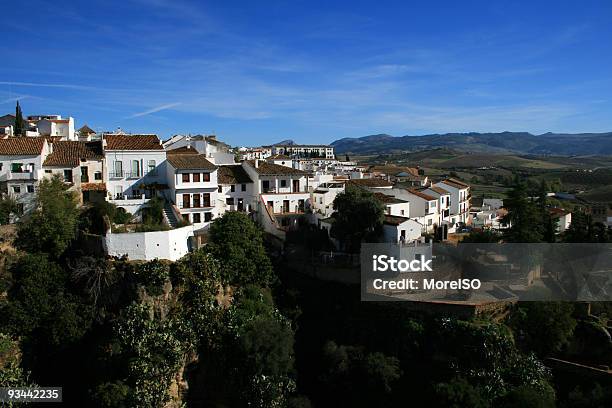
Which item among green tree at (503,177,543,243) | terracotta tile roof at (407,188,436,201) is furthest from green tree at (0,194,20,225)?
green tree at (503,177,543,243)

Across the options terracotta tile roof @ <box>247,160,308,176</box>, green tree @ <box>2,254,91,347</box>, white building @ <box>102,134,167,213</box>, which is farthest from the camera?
terracotta tile roof @ <box>247,160,308,176</box>

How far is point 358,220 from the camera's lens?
31688 mm

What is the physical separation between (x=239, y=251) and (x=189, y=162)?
853 cm

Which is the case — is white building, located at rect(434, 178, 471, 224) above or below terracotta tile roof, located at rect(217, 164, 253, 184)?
below

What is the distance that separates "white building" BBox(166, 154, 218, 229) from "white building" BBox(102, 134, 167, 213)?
3.23 feet

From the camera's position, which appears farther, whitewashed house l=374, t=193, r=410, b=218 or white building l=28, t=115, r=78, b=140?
white building l=28, t=115, r=78, b=140

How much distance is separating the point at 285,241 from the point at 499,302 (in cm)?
1411

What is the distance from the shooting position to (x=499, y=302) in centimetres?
2758

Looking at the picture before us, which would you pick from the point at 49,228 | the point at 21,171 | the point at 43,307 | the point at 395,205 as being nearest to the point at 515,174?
the point at 395,205

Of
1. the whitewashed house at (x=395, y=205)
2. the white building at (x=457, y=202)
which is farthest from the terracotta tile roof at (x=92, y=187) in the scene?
the white building at (x=457, y=202)

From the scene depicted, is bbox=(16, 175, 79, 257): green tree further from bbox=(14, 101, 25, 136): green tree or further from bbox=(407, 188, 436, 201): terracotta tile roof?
bbox=(407, 188, 436, 201): terracotta tile roof

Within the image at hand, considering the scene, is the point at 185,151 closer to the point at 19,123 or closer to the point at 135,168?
the point at 135,168

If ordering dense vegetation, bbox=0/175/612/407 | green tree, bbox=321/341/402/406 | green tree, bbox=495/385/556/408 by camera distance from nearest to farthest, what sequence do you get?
green tree, bbox=495/385/556/408, dense vegetation, bbox=0/175/612/407, green tree, bbox=321/341/402/406

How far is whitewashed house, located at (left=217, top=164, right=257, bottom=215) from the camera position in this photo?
37.6 m
